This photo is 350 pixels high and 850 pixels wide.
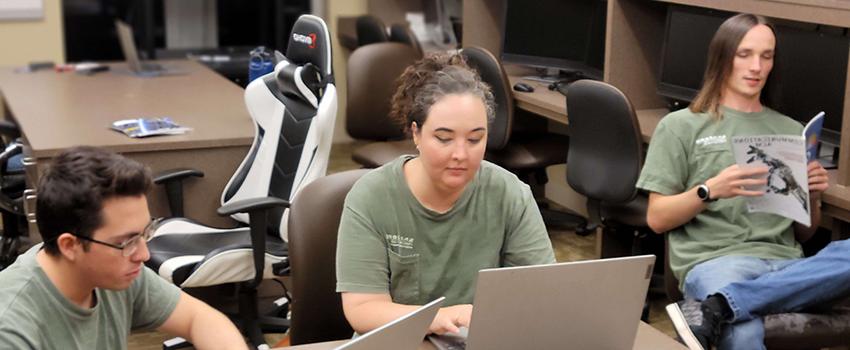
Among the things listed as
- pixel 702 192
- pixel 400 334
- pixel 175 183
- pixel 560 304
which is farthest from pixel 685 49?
pixel 400 334

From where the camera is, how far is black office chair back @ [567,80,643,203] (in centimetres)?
354

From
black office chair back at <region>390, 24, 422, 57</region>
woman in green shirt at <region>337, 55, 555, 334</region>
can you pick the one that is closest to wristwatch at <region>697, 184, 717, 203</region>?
woman in green shirt at <region>337, 55, 555, 334</region>

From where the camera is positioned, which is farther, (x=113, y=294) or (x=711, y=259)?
(x=711, y=259)

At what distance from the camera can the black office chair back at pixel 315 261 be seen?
2328 mm

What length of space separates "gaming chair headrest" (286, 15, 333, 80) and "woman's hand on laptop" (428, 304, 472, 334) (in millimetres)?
1631

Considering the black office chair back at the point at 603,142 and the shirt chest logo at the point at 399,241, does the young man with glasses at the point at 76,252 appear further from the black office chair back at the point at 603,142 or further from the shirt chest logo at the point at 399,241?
the black office chair back at the point at 603,142

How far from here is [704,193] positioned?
2861 mm

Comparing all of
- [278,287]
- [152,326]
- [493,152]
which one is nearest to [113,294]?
[152,326]

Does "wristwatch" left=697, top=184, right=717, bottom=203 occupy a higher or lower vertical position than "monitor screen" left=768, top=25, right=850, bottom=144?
lower

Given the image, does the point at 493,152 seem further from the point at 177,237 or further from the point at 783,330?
the point at 783,330

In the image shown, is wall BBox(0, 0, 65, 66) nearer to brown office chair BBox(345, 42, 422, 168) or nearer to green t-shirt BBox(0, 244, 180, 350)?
brown office chair BBox(345, 42, 422, 168)

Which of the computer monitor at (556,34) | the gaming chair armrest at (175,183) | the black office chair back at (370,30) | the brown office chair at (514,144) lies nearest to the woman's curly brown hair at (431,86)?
the gaming chair armrest at (175,183)

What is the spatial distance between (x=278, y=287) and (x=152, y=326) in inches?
79.5

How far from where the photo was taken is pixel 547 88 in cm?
467
